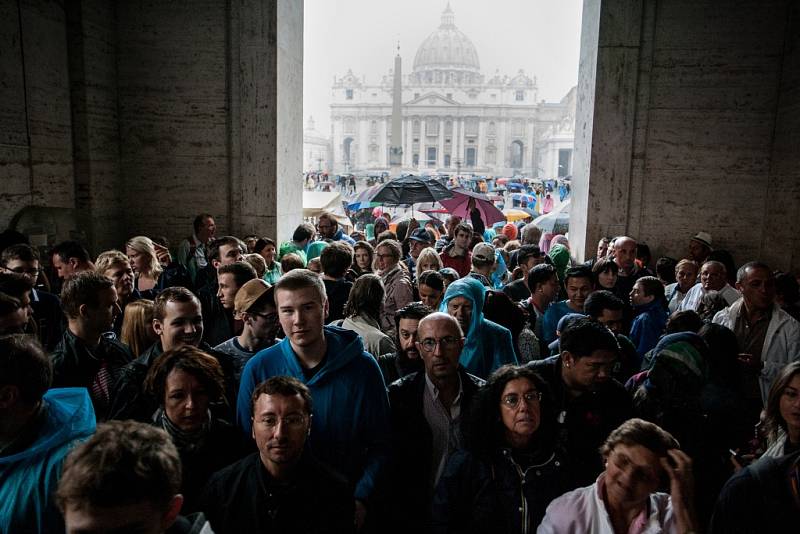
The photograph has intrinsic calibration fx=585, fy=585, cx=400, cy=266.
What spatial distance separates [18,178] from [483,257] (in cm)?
592

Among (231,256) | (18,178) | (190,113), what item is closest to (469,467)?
(231,256)

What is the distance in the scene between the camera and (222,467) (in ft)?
8.19

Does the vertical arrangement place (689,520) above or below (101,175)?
below

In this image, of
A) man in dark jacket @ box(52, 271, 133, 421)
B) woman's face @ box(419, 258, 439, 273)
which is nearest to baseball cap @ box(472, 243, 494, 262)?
woman's face @ box(419, 258, 439, 273)

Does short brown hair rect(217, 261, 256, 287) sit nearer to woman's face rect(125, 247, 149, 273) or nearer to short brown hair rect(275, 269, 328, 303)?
short brown hair rect(275, 269, 328, 303)

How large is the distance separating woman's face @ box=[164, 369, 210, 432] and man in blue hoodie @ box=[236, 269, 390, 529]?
0.28 metres

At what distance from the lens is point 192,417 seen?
8.07ft

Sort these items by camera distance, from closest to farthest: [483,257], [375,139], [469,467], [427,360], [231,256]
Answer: [469,467]
[427,360]
[231,256]
[483,257]
[375,139]

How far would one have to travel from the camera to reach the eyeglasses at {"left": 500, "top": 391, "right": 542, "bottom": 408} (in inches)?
97.7

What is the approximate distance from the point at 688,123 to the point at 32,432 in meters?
9.15

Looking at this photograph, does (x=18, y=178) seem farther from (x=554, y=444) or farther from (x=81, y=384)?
(x=554, y=444)

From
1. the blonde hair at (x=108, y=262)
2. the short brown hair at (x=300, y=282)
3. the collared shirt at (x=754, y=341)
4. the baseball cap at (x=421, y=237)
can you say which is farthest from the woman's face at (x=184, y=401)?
the baseball cap at (x=421, y=237)

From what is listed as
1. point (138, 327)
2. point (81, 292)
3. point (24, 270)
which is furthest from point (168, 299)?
point (24, 270)

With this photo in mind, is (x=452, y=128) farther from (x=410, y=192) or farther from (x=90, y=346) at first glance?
(x=90, y=346)
